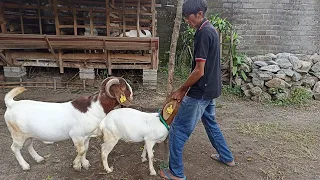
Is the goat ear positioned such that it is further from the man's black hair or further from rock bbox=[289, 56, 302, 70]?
rock bbox=[289, 56, 302, 70]

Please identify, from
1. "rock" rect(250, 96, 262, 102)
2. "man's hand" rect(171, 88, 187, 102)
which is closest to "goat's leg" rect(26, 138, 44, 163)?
"man's hand" rect(171, 88, 187, 102)

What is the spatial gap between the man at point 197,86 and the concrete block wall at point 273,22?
5.78 meters

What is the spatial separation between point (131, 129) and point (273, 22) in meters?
6.94

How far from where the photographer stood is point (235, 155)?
4.14 m

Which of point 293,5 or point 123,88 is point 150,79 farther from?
point 293,5

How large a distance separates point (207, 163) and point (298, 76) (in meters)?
4.50

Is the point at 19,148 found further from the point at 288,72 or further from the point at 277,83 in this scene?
the point at 288,72

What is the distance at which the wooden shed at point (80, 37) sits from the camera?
6.23 metres

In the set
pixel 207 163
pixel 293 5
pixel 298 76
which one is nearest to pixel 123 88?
pixel 207 163

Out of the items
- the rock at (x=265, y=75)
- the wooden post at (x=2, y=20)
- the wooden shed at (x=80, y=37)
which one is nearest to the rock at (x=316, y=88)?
the rock at (x=265, y=75)

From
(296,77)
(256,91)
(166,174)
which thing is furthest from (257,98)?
(166,174)

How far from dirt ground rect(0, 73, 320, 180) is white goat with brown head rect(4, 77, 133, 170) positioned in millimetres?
528

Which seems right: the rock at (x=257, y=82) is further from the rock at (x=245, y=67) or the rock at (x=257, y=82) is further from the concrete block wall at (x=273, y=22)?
the concrete block wall at (x=273, y=22)

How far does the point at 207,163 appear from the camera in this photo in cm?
386
